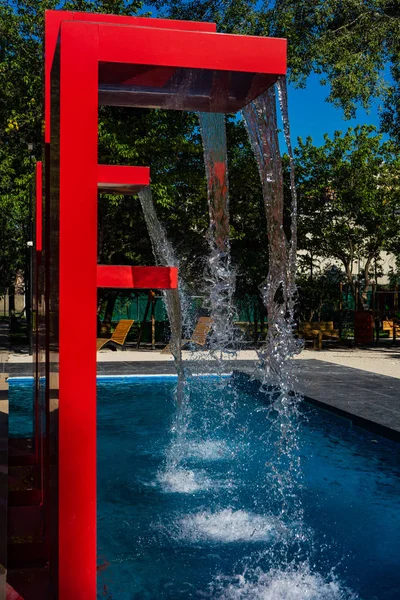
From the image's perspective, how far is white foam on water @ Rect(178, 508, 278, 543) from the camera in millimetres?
4582

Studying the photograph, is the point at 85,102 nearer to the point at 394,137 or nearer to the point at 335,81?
the point at 335,81

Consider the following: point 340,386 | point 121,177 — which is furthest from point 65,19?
point 340,386

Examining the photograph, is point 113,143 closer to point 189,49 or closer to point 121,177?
point 121,177

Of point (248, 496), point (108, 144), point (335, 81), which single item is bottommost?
point (248, 496)

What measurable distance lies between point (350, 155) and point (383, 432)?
1320cm

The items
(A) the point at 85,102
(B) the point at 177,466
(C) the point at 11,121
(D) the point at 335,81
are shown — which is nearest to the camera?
(A) the point at 85,102

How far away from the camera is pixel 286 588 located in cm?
379

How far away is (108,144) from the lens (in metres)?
15.0

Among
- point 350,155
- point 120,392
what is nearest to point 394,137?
point 350,155

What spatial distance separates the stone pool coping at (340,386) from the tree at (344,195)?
18.9 feet

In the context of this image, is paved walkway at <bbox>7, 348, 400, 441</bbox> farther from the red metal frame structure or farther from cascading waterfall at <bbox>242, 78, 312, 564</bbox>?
the red metal frame structure

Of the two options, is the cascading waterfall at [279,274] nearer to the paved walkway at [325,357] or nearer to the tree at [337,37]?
the paved walkway at [325,357]

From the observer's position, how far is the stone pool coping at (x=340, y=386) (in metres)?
7.71

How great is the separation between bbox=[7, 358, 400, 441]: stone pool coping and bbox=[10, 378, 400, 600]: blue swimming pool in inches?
7.7
